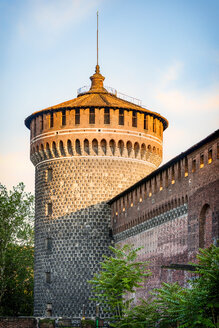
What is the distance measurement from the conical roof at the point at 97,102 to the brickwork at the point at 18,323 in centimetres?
1343

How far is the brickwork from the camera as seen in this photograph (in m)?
37.6

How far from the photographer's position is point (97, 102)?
44.5 meters

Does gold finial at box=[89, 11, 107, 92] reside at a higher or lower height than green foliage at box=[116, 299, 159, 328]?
higher

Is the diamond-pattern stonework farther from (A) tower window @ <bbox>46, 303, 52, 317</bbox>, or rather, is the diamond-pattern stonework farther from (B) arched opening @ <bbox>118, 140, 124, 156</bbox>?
(B) arched opening @ <bbox>118, 140, 124, 156</bbox>

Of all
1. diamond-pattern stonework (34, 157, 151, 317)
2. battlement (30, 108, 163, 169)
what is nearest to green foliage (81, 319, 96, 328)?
diamond-pattern stonework (34, 157, 151, 317)

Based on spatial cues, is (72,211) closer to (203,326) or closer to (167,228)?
(167,228)

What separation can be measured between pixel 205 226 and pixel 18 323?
14.2m

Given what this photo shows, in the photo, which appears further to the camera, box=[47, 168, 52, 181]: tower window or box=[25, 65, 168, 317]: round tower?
box=[47, 168, 52, 181]: tower window

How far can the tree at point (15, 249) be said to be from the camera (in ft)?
178

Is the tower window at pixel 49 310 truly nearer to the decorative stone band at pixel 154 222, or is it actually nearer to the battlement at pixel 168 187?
the decorative stone band at pixel 154 222

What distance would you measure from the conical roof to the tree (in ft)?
31.7

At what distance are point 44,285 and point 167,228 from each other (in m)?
13.1

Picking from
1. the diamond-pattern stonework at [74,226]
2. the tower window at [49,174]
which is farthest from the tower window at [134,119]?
the tower window at [49,174]

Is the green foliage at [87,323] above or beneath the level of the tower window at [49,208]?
beneath
